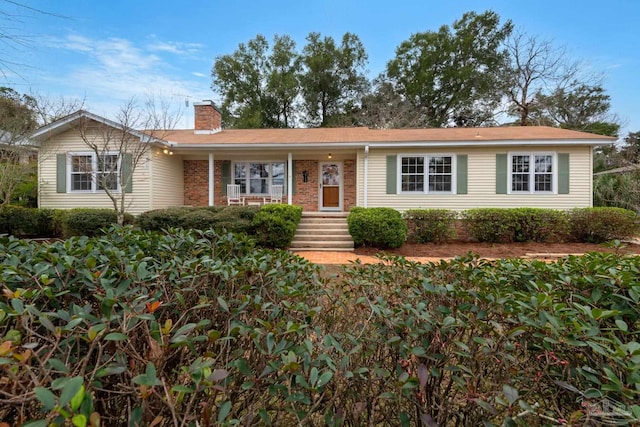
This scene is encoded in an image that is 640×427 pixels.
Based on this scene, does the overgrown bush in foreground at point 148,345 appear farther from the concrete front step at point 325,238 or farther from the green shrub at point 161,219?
the concrete front step at point 325,238


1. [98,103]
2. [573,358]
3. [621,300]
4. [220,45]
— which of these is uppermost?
[220,45]

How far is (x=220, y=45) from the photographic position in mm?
24734

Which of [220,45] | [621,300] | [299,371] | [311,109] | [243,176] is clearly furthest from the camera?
[311,109]

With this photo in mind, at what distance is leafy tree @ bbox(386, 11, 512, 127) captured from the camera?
24719 millimetres

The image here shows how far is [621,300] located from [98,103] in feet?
55.6

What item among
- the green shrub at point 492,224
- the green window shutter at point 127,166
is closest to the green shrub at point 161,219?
the green window shutter at point 127,166

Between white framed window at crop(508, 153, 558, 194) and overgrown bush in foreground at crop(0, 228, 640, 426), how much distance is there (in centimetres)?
1039

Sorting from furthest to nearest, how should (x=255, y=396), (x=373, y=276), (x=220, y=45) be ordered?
1. (x=220, y=45)
2. (x=373, y=276)
3. (x=255, y=396)

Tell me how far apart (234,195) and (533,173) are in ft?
36.1

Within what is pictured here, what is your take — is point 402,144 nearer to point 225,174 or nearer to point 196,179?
point 225,174

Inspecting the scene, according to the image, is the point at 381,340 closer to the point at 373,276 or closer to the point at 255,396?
the point at 255,396

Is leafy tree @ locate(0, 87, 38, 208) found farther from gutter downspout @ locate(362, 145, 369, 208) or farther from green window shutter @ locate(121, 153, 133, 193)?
gutter downspout @ locate(362, 145, 369, 208)

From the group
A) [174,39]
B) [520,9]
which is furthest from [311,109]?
[520,9]

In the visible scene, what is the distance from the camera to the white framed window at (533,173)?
34.9ft
